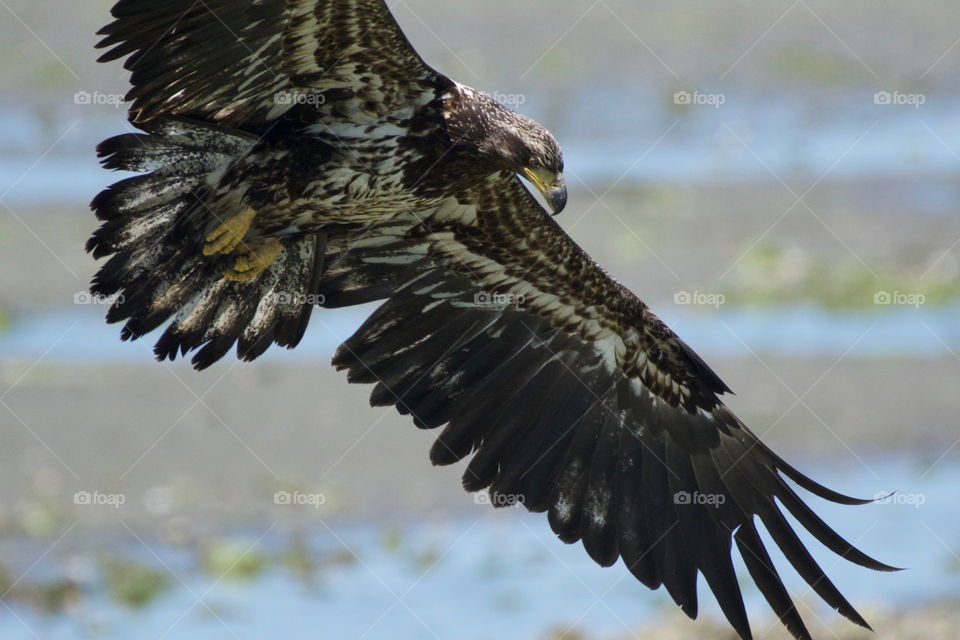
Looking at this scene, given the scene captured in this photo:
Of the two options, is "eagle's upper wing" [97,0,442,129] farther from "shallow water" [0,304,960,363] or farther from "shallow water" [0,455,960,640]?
"shallow water" [0,304,960,363]

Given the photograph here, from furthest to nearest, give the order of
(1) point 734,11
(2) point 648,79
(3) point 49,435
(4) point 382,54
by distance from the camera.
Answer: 1. (1) point 734,11
2. (2) point 648,79
3. (3) point 49,435
4. (4) point 382,54

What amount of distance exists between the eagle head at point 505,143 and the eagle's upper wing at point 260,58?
0.25 meters

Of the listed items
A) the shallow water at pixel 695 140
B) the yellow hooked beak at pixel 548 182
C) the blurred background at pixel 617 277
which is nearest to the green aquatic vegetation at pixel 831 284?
the blurred background at pixel 617 277

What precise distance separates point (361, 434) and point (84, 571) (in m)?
2.70

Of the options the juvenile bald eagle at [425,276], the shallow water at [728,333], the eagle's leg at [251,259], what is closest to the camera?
the juvenile bald eagle at [425,276]

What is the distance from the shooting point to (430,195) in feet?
27.3

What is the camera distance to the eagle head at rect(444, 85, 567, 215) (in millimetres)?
8141

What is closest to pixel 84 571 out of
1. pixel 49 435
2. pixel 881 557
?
pixel 49 435

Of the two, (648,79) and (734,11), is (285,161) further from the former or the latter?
(734,11)

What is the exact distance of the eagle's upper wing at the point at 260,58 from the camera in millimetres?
7086

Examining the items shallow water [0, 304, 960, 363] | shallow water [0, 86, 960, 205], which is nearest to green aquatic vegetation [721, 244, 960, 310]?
shallow water [0, 304, 960, 363]

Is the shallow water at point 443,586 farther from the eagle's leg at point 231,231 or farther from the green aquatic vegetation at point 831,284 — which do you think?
the eagle's leg at point 231,231

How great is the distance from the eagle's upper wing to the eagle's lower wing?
1140 millimetres

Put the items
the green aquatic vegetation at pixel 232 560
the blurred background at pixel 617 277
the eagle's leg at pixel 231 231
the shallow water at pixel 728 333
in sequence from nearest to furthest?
1. the eagle's leg at pixel 231 231
2. the blurred background at pixel 617 277
3. the green aquatic vegetation at pixel 232 560
4. the shallow water at pixel 728 333
